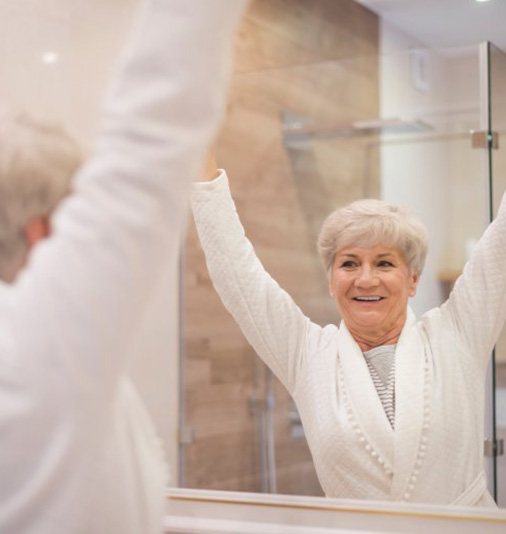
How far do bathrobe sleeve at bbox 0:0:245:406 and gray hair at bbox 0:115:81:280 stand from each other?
0.05 metres

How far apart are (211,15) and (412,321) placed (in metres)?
0.57

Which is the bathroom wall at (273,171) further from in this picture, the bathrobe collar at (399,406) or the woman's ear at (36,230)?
the woman's ear at (36,230)

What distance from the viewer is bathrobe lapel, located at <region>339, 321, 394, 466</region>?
1070 mm

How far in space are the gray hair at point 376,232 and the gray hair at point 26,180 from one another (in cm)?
52

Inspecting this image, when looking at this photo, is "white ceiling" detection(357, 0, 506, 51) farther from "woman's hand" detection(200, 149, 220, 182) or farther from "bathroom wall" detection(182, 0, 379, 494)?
"woman's hand" detection(200, 149, 220, 182)

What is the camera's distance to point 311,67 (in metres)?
1.88

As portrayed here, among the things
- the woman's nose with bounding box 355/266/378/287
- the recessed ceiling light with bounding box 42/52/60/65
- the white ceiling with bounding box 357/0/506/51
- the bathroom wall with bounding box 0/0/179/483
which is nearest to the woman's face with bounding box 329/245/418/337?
the woman's nose with bounding box 355/266/378/287

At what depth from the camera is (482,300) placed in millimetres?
1066

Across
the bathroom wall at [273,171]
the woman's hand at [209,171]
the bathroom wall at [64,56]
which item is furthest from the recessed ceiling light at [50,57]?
the bathroom wall at [273,171]

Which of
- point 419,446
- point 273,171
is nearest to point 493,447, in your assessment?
point 419,446

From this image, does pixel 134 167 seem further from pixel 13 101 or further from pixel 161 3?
pixel 13 101

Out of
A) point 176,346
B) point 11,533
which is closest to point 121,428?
point 11,533

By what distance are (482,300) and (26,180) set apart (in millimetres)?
589

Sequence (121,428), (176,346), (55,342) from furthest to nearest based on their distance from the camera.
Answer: (176,346) < (121,428) < (55,342)
